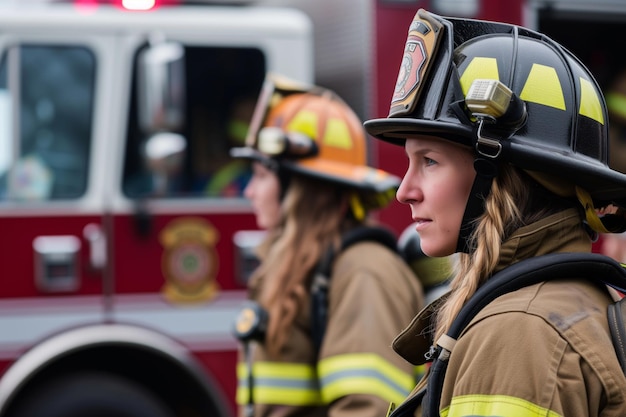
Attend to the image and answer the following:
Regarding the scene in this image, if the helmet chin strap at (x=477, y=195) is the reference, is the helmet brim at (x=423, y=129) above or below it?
above

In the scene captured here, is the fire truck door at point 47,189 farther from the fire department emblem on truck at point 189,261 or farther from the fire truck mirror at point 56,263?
the fire department emblem on truck at point 189,261

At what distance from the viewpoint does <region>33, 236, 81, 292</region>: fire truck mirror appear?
188 inches

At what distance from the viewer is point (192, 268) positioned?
493cm

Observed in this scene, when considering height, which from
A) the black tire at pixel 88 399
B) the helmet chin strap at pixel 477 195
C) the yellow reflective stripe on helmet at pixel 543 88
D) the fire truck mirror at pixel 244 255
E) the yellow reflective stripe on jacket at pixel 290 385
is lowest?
the black tire at pixel 88 399

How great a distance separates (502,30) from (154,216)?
3408 mm

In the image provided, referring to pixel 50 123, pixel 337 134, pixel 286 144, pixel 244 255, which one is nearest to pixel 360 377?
pixel 286 144

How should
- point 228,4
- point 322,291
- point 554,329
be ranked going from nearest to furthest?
point 554,329 < point 322,291 < point 228,4

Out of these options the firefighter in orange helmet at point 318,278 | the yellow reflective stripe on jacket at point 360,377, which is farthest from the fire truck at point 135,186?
the yellow reflective stripe on jacket at point 360,377

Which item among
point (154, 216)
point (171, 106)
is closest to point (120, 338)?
point (154, 216)

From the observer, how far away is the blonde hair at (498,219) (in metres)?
1.61

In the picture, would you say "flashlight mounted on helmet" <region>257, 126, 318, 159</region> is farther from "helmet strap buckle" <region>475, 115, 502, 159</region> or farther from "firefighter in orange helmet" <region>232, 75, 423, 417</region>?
"helmet strap buckle" <region>475, 115, 502, 159</region>

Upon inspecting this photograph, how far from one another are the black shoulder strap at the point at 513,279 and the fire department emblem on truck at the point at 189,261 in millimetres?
3413

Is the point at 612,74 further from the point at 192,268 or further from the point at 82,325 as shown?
the point at 82,325

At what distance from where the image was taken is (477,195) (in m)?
1.66
